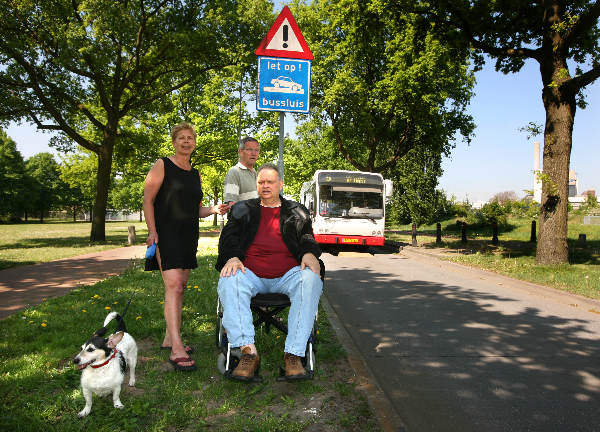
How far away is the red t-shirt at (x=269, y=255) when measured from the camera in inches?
150

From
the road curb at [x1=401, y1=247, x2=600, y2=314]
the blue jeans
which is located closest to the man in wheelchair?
the blue jeans

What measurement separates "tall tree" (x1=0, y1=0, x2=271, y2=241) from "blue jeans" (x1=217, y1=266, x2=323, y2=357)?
564 inches

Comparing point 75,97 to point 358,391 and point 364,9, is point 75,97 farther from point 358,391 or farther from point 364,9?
point 358,391

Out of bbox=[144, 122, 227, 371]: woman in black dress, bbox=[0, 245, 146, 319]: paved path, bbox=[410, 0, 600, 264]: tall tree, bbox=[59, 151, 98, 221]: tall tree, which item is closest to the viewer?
bbox=[144, 122, 227, 371]: woman in black dress

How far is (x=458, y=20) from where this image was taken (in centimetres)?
1177

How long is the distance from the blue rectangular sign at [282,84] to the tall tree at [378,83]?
34.6 ft

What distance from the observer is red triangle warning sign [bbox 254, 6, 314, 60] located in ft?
15.5

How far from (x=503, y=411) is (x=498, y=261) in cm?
929

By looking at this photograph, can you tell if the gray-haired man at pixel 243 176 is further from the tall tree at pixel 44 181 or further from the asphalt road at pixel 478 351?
the tall tree at pixel 44 181

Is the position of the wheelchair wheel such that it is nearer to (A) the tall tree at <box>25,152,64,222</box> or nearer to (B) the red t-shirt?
(B) the red t-shirt

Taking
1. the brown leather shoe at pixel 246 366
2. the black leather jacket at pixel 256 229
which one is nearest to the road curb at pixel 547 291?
the black leather jacket at pixel 256 229

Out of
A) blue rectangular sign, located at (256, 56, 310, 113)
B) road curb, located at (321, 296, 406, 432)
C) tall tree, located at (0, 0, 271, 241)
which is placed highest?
Result: tall tree, located at (0, 0, 271, 241)

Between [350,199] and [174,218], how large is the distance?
37.4ft

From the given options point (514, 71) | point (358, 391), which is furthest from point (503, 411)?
point (514, 71)
